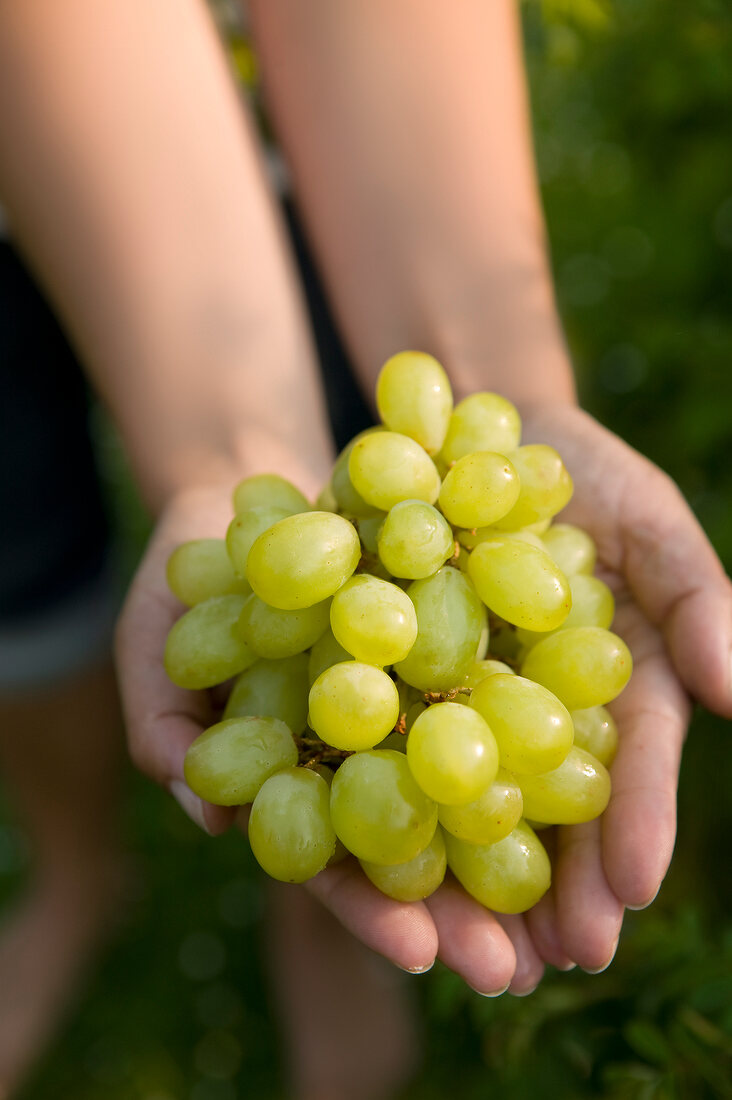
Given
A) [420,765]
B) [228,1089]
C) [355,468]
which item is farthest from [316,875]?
[228,1089]

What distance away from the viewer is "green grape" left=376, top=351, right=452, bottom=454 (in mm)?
1164

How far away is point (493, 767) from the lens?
91cm

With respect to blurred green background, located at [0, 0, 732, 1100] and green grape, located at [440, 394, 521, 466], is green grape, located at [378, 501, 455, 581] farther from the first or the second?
blurred green background, located at [0, 0, 732, 1100]

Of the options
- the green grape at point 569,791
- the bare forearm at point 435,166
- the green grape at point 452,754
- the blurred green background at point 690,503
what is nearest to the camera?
the green grape at point 452,754

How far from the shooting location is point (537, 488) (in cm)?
112

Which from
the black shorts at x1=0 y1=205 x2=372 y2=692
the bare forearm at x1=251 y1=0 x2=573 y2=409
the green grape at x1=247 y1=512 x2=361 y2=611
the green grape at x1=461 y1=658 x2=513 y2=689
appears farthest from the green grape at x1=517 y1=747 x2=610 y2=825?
the black shorts at x1=0 y1=205 x2=372 y2=692

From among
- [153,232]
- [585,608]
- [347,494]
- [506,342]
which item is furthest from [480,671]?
[153,232]

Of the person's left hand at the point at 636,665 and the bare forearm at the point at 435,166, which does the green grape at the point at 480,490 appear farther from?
the bare forearm at the point at 435,166

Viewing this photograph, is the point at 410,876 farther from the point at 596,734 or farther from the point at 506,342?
the point at 506,342

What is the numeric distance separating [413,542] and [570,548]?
0.30 m

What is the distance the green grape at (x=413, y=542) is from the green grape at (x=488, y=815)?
0.26m

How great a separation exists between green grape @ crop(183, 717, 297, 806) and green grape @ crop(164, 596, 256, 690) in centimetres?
9

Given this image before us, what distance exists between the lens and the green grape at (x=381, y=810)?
0.90 meters

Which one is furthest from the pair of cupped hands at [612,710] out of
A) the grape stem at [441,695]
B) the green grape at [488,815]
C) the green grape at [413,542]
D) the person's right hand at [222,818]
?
the green grape at [413,542]
